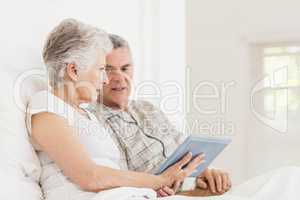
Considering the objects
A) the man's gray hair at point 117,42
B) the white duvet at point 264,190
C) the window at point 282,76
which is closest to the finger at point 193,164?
the white duvet at point 264,190

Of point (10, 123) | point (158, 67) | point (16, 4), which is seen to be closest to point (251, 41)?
point (158, 67)

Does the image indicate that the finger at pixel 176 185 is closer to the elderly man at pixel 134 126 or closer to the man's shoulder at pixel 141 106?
the elderly man at pixel 134 126

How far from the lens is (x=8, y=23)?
5.21 feet

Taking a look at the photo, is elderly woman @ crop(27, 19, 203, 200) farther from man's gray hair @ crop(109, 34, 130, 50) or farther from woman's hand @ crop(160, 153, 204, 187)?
man's gray hair @ crop(109, 34, 130, 50)

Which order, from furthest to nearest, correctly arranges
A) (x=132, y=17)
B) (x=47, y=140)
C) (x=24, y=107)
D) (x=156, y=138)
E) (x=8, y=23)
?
(x=132, y=17) < (x=156, y=138) < (x=8, y=23) < (x=24, y=107) < (x=47, y=140)

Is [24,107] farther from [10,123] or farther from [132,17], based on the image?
[132,17]

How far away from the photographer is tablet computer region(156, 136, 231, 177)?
1500 millimetres

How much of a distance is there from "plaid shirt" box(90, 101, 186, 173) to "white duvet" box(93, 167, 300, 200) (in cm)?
42

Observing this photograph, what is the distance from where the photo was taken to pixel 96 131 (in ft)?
5.06

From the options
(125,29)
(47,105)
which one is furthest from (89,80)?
(125,29)

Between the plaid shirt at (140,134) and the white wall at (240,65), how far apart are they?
1.51 meters

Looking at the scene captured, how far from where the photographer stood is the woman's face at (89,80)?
158cm

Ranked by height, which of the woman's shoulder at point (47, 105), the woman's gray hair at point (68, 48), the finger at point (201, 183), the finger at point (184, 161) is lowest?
the finger at point (201, 183)

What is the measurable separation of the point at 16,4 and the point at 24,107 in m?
0.37
